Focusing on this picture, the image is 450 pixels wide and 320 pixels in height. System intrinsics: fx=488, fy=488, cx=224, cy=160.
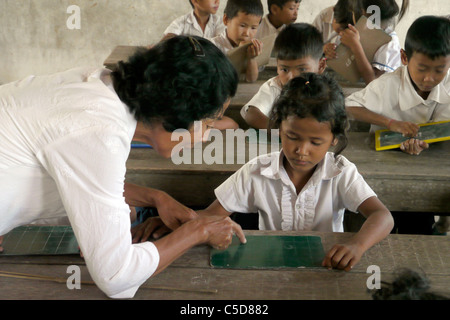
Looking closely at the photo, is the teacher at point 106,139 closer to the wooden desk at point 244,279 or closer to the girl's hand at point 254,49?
the wooden desk at point 244,279

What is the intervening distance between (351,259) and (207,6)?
2.94m

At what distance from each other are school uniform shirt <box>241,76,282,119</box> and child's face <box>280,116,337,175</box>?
889mm

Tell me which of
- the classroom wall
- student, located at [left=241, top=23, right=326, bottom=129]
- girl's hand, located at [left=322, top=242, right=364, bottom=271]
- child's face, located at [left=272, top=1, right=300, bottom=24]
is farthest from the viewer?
the classroom wall

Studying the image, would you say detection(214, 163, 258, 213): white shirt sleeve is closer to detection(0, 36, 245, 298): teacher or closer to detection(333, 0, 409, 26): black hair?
detection(0, 36, 245, 298): teacher

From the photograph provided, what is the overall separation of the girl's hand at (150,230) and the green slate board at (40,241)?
173 millimetres

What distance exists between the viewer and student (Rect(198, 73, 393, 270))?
157cm

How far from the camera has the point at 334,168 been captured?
1.63 metres

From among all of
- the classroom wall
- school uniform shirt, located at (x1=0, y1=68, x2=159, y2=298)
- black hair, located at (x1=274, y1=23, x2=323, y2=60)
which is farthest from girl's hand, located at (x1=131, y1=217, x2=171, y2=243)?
the classroom wall

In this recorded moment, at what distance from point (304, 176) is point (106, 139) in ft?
2.71

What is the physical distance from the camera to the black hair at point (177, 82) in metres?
1.15

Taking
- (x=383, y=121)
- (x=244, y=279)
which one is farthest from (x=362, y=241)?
(x=383, y=121)

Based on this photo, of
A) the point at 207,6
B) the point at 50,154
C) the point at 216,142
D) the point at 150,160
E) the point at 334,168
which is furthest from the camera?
the point at 207,6
